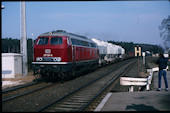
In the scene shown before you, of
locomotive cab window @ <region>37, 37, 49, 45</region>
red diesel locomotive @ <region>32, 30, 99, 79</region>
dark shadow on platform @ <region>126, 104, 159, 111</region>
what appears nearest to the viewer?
dark shadow on platform @ <region>126, 104, 159, 111</region>

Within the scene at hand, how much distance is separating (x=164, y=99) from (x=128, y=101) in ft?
4.70

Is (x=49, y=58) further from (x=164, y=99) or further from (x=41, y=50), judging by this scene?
(x=164, y=99)

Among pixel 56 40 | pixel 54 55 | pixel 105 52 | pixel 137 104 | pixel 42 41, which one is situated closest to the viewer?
pixel 137 104

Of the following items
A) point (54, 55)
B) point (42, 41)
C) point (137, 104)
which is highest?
point (42, 41)

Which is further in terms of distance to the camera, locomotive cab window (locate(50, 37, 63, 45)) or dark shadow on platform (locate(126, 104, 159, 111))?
locomotive cab window (locate(50, 37, 63, 45))

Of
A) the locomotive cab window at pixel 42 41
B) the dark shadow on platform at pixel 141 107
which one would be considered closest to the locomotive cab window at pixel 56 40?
the locomotive cab window at pixel 42 41

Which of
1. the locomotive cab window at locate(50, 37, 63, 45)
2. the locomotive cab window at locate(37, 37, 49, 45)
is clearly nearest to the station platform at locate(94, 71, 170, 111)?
the locomotive cab window at locate(50, 37, 63, 45)

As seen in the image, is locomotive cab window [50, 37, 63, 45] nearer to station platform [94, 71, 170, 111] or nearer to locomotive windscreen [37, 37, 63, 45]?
locomotive windscreen [37, 37, 63, 45]

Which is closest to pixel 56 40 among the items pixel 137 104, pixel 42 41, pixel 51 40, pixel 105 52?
pixel 51 40

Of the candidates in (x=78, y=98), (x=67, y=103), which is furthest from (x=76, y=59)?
(x=67, y=103)

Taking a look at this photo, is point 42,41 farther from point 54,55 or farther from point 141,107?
point 141,107

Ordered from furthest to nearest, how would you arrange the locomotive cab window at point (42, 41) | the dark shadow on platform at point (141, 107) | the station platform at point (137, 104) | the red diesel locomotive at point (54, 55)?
the locomotive cab window at point (42, 41), the red diesel locomotive at point (54, 55), the station platform at point (137, 104), the dark shadow on platform at point (141, 107)

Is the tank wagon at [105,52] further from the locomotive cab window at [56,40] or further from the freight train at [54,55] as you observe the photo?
the locomotive cab window at [56,40]

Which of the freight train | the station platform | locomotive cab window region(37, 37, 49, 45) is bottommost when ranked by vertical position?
the station platform
